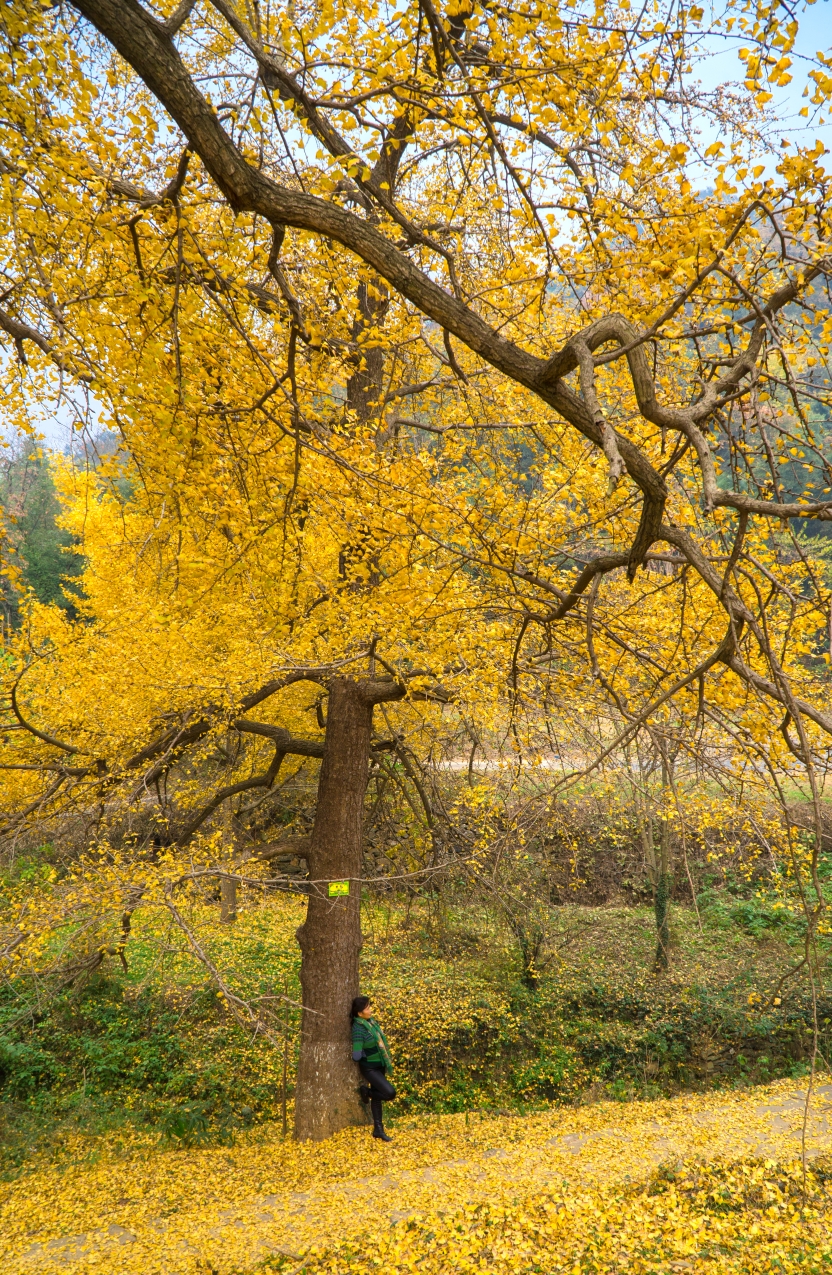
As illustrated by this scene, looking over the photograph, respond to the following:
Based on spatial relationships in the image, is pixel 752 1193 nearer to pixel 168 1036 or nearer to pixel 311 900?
pixel 311 900

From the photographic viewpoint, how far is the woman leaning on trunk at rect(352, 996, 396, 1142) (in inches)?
245

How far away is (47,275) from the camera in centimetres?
347

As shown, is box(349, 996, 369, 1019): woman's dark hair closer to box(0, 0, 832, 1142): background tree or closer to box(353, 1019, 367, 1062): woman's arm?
box(353, 1019, 367, 1062): woman's arm

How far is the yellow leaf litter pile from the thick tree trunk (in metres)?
0.29

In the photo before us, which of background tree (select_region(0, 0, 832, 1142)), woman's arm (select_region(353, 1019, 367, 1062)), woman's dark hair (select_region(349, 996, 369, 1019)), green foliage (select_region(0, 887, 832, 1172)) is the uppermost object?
background tree (select_region(0, 0, 832, 1142))

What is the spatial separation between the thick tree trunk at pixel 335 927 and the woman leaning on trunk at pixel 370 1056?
0.15 m

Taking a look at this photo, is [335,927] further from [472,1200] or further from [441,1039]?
[441,1039]

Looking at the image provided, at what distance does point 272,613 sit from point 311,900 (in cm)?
263

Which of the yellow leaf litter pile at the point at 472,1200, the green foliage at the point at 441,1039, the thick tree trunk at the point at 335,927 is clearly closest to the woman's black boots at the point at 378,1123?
the yellow leaf litter pile at the point at 472,1200

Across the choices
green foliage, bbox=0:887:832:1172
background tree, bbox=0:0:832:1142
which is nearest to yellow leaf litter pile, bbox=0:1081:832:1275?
green foliage, bbox=0:887:832:1172

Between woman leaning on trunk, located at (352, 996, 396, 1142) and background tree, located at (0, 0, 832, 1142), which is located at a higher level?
background tree, located at (0, 0, 832, 1142)

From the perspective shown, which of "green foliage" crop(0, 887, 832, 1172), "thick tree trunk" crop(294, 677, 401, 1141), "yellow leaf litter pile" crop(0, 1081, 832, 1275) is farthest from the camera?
"green foliage" crop(0, 887, 832, 1172)

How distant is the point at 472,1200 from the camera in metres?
4.11

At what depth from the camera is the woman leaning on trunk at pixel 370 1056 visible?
623cm
